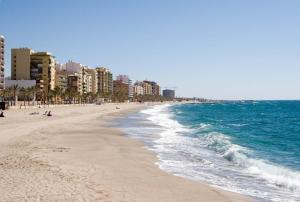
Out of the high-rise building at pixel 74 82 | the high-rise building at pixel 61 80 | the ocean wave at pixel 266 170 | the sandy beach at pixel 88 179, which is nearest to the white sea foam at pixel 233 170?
the ocean wave at pixel 266 170

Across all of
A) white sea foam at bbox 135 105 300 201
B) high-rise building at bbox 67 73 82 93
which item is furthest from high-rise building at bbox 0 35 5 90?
white sea foam at bbox 135 105 300 201

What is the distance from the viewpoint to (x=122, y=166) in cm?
1844

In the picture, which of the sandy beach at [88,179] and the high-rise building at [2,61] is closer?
the sandy beach at [88,179]

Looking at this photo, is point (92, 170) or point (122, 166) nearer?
point (92, 170)

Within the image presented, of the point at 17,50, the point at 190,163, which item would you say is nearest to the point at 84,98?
the point at 17,50

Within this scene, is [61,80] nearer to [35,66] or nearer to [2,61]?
[35,66]

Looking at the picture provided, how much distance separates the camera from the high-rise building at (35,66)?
499 ft

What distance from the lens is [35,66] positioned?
15300cm

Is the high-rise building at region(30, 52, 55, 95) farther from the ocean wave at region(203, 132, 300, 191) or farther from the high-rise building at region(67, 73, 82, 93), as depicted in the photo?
the ocean wave at region(203, 132, 300, 191)

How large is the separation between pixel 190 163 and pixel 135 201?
28.2ft

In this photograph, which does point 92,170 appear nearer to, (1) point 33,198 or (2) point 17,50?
(1) point 33,198

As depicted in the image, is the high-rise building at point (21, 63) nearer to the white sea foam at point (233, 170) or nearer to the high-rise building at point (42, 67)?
the high-rise building at point (42, 67)

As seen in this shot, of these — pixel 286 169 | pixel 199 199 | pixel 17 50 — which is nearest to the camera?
pixel 199 199

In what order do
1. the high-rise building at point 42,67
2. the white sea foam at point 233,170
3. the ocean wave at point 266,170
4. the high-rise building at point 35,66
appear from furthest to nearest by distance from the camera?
the high-rise building at point 35,66, the high-rise building at point 42,67, the ocean wave at point 266,170, the white sea foam at point 233,170
